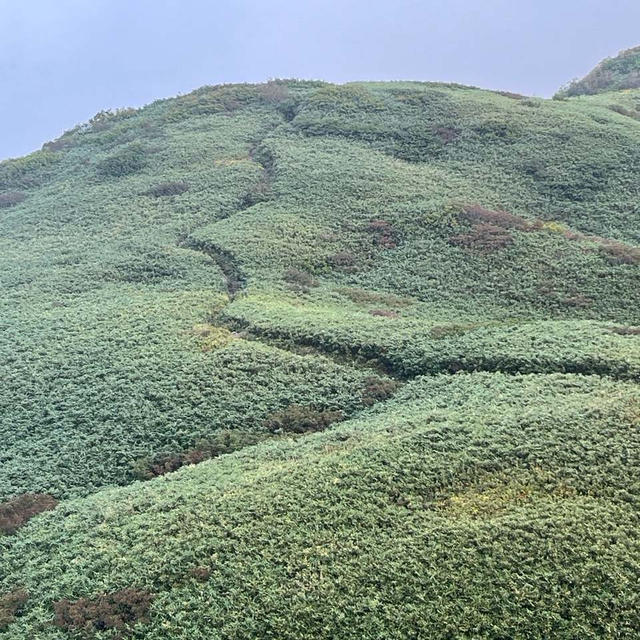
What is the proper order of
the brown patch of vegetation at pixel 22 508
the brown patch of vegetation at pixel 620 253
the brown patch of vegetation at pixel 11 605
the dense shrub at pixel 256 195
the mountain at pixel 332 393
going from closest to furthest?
the mountain at pixel 332 393 < the brown patch of vegetation at pixel 11 605 < the brown patch of vegetation at pixel 22 508 < the brown patch of vegetation at pixel 620 253 < the dense shrub at pixel 256 195

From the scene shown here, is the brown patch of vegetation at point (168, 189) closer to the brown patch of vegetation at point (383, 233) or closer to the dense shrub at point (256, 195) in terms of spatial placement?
the dense shrub at point (256, 195)

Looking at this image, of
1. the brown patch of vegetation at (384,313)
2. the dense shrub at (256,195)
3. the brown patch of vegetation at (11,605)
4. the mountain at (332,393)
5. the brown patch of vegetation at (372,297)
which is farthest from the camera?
the dense shrub at (256,195)

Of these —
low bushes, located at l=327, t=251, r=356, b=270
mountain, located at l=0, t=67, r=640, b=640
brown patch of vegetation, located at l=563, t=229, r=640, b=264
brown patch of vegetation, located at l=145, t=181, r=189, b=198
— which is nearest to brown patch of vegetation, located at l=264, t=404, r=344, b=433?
mountain, located at l=0, t=67, r=640, b=640

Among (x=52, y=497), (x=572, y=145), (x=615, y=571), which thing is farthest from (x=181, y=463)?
(x=572, y=145)

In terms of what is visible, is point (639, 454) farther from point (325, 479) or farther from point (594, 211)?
point (594, 211)

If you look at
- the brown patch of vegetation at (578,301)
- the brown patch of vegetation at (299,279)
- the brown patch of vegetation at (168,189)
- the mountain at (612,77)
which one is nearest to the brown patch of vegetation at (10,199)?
the brown patch of vegetation at (168,189)

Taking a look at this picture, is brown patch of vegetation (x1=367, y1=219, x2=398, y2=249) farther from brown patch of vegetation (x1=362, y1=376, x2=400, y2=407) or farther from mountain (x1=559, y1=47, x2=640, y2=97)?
mountain (x1=559, y1=47, x2=640, y2=97)

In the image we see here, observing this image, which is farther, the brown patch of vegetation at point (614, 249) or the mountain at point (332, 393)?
the brown patch of vegetation at point (614, 249)
